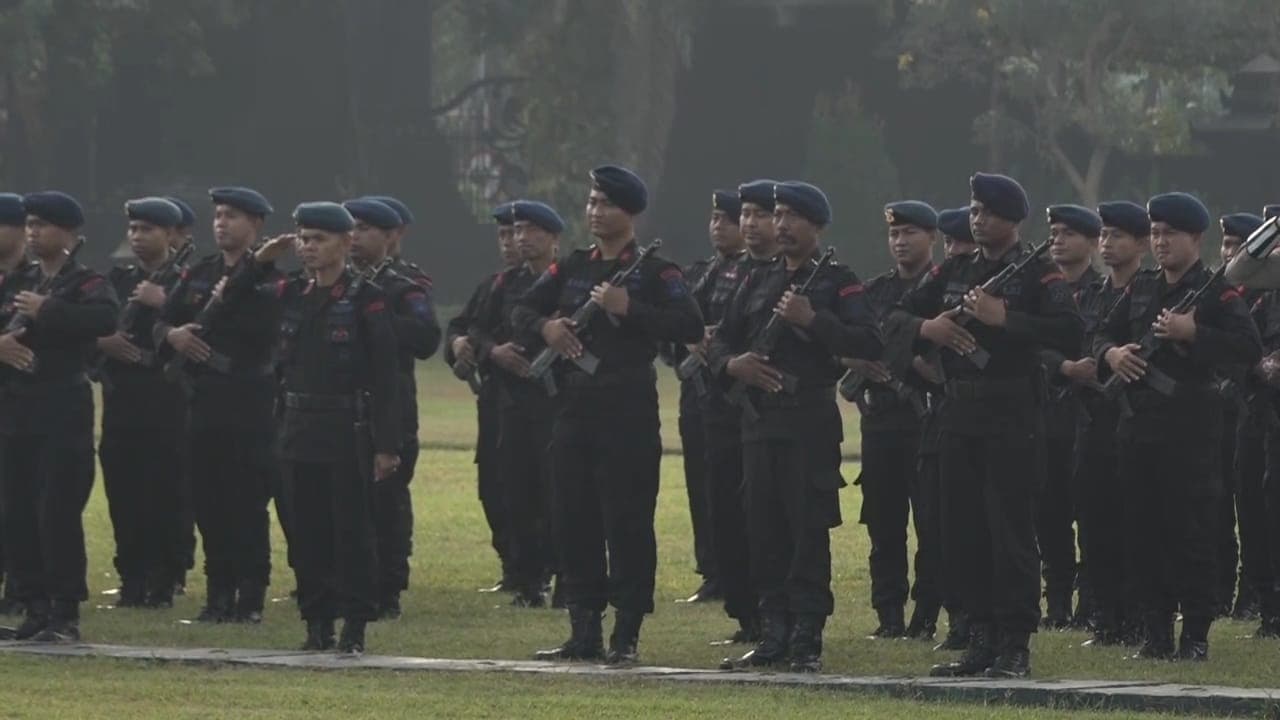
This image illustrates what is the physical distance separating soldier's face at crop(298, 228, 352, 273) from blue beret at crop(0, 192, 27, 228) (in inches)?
71.3

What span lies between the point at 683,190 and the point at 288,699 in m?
38.5

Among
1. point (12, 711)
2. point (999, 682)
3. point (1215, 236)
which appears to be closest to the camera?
point (12, 711)

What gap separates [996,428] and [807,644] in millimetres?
1198

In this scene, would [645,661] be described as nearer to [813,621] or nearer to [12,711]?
[813,621]

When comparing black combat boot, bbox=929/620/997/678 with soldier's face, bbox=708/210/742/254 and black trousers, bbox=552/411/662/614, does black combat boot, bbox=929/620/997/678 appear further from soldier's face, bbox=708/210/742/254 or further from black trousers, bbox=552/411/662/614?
soldier's face, bbox=708/210/742/254

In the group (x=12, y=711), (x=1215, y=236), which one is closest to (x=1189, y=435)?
(x=12, y=711)

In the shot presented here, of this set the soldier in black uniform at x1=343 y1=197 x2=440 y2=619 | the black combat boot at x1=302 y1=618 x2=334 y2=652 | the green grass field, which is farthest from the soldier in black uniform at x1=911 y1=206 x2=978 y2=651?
the black combat boot at x1=302 y1=618 x2=334 y2=652

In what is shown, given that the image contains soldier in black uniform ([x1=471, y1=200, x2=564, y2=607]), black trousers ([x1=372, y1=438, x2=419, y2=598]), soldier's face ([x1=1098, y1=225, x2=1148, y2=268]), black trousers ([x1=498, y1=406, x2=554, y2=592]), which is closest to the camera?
soldier's face ([x1=1098, y1=225, x2=1148, y2=268])

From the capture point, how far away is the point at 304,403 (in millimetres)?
13328

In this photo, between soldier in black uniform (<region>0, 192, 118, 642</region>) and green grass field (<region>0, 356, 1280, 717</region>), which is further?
soldier in black uniform (<region>0, 192, 118, 642</region>)

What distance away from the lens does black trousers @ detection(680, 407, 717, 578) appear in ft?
51.6

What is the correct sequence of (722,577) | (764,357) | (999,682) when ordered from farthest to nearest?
(722,577) < (764,357) < (999,682)

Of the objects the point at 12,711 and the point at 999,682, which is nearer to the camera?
the point at 12,711

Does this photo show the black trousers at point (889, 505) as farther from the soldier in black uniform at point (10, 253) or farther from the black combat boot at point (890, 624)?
the soldier in black uniform at point (10, 253)
